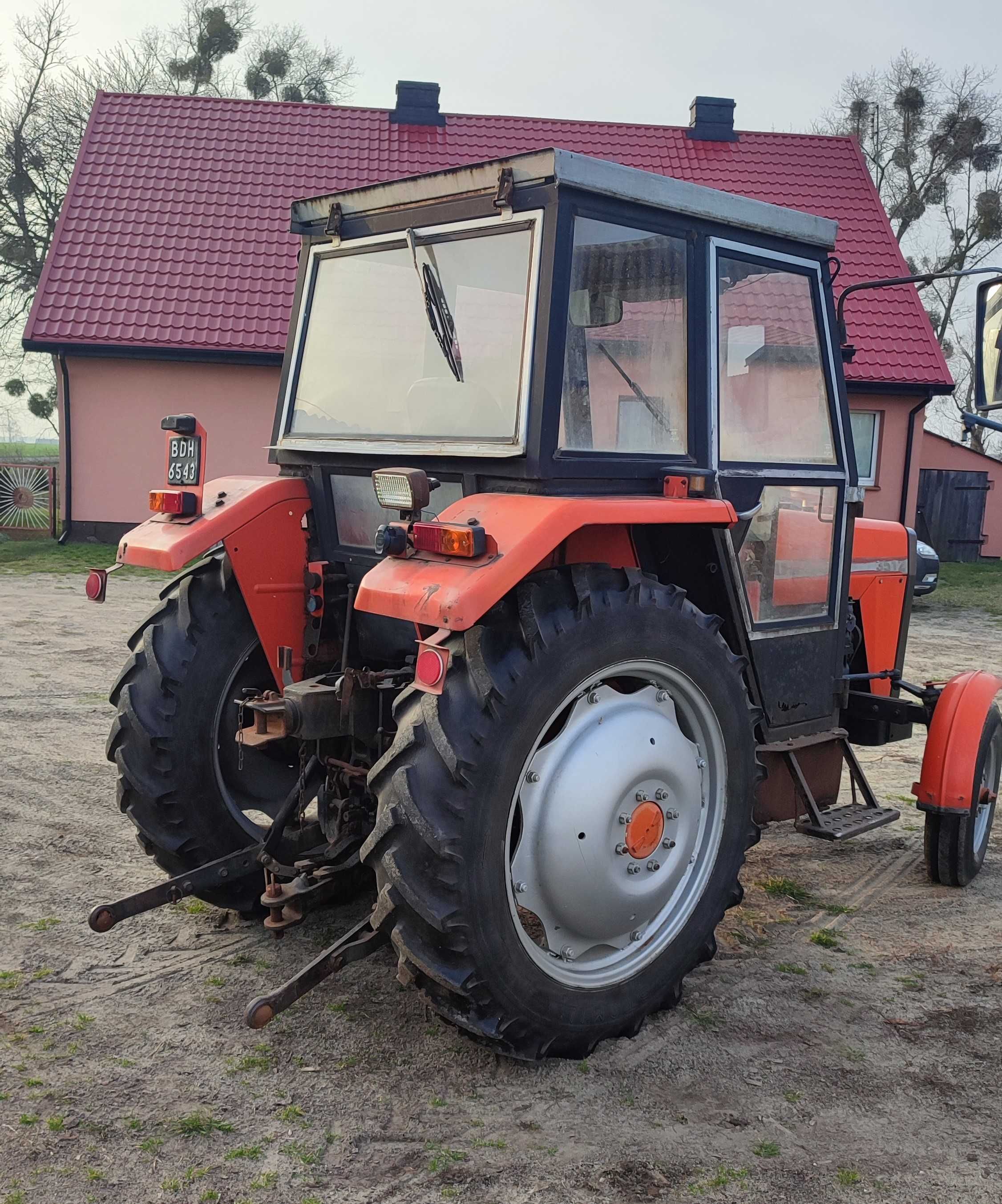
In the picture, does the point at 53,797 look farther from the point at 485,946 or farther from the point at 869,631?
the point at 869,631

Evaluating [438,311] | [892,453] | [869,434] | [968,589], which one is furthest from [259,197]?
[438,311]

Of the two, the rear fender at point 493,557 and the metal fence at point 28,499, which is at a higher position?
the rear fender at point 493,557

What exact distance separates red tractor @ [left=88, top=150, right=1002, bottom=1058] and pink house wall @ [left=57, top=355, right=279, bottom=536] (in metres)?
11.3

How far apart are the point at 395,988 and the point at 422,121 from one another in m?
16.7

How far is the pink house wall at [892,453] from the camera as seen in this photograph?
49.9ft

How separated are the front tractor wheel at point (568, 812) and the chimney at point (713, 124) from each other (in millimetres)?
16691

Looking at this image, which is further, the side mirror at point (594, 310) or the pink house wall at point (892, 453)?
the pink house wall at point (892, 453)

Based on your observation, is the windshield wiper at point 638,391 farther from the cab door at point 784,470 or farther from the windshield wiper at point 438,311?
the windshield wiper at point 438,311

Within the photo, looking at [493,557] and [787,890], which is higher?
[493,557]

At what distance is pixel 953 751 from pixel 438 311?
2.49 m

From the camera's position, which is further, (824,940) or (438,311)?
(824,940)

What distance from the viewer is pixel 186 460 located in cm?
348

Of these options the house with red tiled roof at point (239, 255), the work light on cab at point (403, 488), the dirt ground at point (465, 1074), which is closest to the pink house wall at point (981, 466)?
the house with red tiled roof at point (239, 255)

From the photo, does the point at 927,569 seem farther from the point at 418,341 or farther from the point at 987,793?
the point at 418,341
